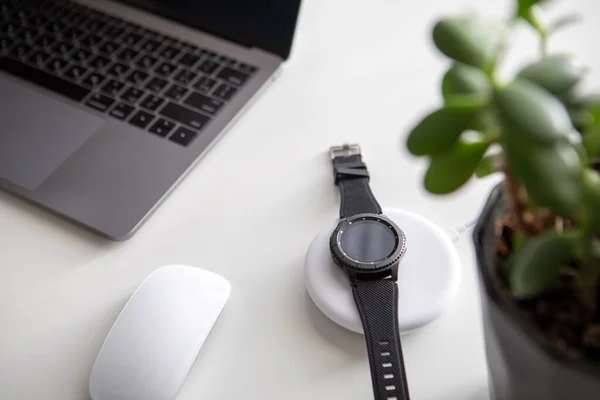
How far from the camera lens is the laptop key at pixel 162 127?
69 centimetres

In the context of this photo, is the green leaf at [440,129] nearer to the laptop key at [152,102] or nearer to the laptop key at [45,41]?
the laptop key at [152,102]

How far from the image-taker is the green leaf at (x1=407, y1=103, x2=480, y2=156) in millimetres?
329

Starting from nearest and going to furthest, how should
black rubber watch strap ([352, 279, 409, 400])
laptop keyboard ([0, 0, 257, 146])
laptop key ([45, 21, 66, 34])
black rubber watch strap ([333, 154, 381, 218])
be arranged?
black rubber watch strap ([352, 279, 409, 400]) → black rubber watch strap ([333, 154, 381, 218]) → laptop keyboard ([0, 0, 257, 146]) → laptop key ([45, 21, 66, 34])

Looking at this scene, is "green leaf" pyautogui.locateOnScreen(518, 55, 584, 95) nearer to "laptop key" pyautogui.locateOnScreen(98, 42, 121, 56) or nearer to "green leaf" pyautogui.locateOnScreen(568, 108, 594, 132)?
"green leaf" pyautogui.locateOnScreen(568, 108, 594, 132)

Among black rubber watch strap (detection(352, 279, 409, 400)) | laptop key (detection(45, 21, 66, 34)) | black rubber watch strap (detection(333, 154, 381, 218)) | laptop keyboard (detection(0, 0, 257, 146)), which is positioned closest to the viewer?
black rubber watch strap (detection(352, 279, 409, 400))

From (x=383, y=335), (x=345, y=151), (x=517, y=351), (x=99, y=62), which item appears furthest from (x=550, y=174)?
(x=99, y=62)

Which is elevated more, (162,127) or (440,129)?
(440,129)

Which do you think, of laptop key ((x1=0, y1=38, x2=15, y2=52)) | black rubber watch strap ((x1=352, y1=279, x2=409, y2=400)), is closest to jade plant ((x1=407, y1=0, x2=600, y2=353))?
black rubber watch strap ((x1=352, y1=279, x2=409, y2=400))

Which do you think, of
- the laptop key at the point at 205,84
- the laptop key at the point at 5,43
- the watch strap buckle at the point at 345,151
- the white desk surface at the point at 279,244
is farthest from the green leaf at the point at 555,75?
the laptop key at the point at 5,43

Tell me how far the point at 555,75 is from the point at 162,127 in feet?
1.47

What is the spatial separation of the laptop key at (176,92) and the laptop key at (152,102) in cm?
1

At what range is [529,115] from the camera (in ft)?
0.95

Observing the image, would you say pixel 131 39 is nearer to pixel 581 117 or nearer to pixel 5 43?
pixel 5 43

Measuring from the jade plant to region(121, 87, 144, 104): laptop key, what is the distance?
→ 438 mm
